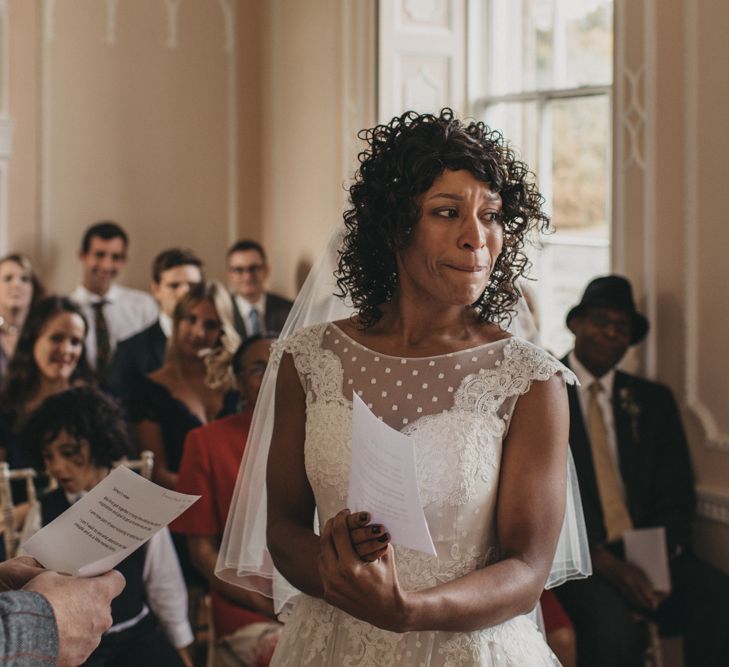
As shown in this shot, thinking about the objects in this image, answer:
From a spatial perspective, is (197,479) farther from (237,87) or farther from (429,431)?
Answer: (237,87)

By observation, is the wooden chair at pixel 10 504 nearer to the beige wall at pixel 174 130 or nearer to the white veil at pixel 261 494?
the white veil at pixel 261 494

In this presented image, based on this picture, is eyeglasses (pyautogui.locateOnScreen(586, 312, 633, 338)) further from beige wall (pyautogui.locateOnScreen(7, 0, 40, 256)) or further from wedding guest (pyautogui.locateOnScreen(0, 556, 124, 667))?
beige wall (pyautogui.locateOnScreen(7, 0, 40, 256))

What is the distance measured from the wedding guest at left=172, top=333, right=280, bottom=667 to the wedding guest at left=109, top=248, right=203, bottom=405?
1322 mm

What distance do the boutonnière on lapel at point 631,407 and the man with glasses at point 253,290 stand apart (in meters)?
2.76

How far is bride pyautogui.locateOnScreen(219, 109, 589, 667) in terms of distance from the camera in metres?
1.97

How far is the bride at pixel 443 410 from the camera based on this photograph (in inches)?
77.4

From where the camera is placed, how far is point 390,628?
5.83ft

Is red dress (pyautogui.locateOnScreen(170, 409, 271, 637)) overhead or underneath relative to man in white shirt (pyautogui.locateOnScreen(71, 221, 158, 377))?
underneath

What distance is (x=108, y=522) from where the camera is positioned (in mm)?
1711

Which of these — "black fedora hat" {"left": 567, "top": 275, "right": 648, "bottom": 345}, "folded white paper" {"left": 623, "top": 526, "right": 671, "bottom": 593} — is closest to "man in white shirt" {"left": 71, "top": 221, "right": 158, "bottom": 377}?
"black fedora hat" {"left": 567, "top": 275, "right": 648, "bottom": 345}

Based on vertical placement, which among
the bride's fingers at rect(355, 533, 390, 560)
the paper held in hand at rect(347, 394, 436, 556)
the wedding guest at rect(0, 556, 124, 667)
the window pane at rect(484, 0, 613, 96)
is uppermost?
the window pane at rect(484, 0, 613, 96)

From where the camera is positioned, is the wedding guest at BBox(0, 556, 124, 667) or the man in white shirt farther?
the man in white shirt

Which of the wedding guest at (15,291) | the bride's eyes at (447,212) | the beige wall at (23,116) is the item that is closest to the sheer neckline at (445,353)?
the bride's eyes at (447,212)

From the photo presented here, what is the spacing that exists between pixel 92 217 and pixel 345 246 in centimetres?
491
